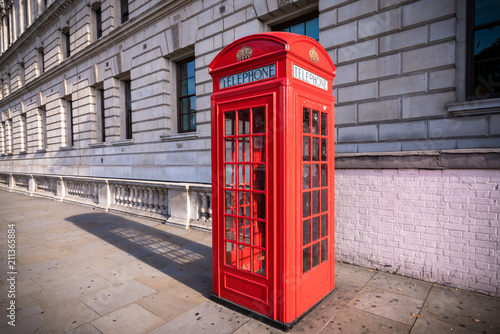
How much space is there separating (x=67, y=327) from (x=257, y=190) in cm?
257

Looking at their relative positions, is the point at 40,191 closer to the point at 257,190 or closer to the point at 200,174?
the point at 200,174

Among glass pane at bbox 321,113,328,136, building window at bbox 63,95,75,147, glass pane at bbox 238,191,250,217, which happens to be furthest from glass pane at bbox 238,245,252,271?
building window at bbox 63,95,75,147

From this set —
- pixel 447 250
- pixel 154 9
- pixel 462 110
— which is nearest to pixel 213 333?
pixel 447 250

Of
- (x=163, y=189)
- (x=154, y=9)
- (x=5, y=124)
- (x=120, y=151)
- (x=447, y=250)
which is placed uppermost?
(x=154, y=9)

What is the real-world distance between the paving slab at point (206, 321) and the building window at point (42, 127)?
21162 millimetres

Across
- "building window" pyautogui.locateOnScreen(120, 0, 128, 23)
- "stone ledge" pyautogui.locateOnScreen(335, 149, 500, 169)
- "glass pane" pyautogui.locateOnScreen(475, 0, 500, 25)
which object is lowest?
"stone ledge" pyautogui.locateOnScreen(335, 149, 500, 169)

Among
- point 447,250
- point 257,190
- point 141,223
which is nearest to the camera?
point 257,190

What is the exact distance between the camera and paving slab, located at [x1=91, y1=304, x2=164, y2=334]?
2.98 meters

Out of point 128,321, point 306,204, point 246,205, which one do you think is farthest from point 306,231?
point 128,321

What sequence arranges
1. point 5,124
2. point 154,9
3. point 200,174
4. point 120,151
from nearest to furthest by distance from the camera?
point 200,174 < point 154,9 < point 120,151 < point 5,124

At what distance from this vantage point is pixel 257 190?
3146mm

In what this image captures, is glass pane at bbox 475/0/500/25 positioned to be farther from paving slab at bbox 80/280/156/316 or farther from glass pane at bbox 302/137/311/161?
paving slab at bbox 80/280/156/316

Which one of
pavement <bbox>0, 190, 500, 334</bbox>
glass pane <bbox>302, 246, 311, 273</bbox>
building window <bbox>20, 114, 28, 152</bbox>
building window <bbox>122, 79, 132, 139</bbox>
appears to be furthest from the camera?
building window <bbox>20, 114, 28, 152</bbox>

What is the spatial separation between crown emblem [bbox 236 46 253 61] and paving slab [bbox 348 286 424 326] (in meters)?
3.29
